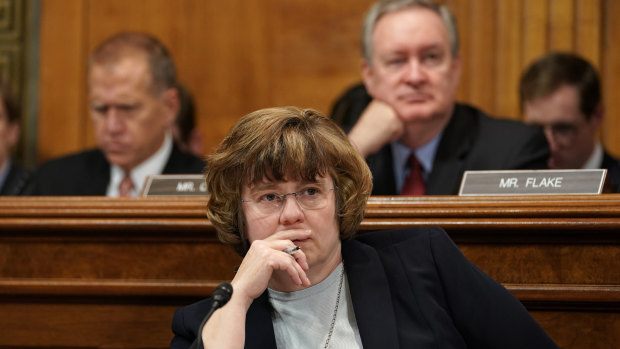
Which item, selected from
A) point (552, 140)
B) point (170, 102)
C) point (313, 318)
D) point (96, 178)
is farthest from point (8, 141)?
point (313, 318)

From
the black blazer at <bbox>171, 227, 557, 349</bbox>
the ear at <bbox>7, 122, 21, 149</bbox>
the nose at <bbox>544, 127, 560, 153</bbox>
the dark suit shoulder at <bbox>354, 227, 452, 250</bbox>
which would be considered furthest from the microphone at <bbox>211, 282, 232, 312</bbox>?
the ear at <bbox>7, 122, 21, 149</bbox>

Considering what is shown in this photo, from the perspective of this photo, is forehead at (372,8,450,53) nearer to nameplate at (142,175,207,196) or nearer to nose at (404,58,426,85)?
nose at (404,58,426,85)

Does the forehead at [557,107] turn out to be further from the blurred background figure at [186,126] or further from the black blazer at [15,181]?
the black blazer at [15,181]

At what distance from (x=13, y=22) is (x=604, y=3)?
2927 mm

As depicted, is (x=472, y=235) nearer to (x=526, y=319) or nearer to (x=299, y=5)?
(x=526, y=319)

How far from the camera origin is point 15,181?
3.60 m

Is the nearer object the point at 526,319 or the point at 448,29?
the point at 526,319

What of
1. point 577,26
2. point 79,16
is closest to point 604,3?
point 577,26

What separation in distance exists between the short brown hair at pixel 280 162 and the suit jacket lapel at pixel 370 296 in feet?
0.17

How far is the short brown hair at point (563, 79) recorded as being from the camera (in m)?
3.65

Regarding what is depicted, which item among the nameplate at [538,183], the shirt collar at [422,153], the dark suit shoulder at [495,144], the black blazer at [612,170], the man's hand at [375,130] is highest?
the nameplate at [538,183]

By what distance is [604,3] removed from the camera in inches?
159

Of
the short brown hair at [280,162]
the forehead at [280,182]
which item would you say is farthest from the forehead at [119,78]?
the forehead at [280,182]

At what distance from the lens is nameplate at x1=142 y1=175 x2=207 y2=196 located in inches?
94.8
